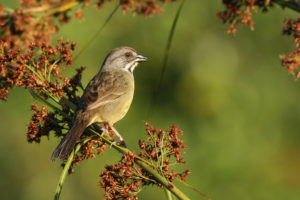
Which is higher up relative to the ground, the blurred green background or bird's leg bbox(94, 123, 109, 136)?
the blurred green background

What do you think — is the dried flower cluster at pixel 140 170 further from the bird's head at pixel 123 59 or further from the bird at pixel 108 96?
the bird's head at pixel 123 59

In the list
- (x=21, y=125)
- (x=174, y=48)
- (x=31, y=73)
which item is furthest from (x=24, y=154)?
(x=31, y=73)

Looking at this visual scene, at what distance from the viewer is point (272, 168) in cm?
971

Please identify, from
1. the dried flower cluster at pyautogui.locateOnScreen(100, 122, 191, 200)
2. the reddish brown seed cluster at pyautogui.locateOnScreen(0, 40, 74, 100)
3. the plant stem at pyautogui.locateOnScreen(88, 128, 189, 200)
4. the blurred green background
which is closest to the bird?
the reddish brown seed cluster at pyautogui.locateOnScreen(0, 40, 74, 100)

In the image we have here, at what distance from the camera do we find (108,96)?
575 centimetres

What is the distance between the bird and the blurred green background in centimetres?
290

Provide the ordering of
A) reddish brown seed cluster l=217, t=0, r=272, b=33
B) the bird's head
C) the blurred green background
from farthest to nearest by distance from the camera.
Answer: the blurred green background → the bird's head → reddish brown seed cluster l=217, t=0, r=272, b=33

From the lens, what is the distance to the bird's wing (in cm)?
538

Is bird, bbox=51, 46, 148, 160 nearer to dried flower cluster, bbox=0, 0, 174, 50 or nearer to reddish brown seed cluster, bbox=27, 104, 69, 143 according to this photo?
reddish brown seed cluster, bbox=27, 104, 69, 143

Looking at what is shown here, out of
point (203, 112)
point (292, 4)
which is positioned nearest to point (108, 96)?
point (292, 4)

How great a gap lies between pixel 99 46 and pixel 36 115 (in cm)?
627

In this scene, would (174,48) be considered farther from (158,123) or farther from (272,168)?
(272,168)

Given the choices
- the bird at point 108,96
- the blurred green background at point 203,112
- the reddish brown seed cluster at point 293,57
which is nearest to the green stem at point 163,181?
the reddish brown seed cluster at point 293,57

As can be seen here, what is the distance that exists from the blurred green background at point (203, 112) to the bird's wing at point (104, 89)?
3.15 m
